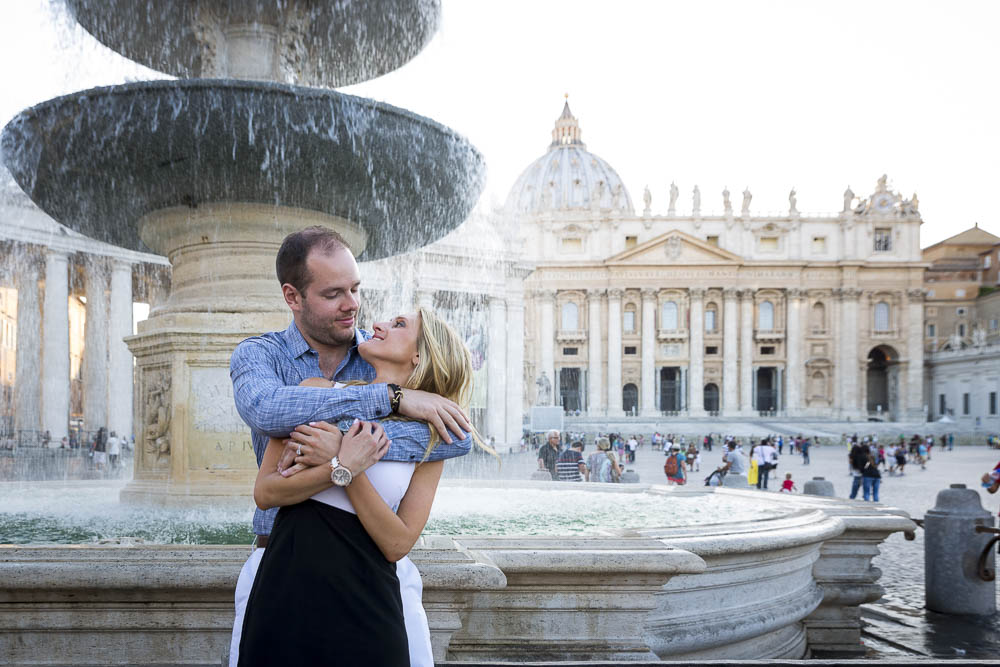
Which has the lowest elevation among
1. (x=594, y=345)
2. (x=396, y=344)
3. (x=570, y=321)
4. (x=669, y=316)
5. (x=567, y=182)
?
(x=396, y=344)

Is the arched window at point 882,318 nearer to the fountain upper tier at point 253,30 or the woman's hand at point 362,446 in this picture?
the fountain upper tier at point 253,30

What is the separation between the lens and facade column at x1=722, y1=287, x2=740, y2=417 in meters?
A: 66.4

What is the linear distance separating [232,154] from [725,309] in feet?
217

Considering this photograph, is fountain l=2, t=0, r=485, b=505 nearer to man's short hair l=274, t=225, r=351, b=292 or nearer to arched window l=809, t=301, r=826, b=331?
man's short hair l=274, t=225, r=351, b=292

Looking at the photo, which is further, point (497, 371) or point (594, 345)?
point (594, 345)

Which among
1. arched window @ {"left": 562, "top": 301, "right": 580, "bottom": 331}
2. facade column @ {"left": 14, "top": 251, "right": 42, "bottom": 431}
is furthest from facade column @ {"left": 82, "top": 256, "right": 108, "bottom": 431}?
arched window @ {"left": 562, "top": 301, "right": 580, "bottom": 331}

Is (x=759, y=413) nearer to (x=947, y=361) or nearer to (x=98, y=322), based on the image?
(x=947, y=361)

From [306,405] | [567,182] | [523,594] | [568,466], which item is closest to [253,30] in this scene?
[523,594]

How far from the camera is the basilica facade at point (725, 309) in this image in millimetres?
66562

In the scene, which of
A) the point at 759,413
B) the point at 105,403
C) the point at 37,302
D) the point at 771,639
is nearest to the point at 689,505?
the point at 771,639

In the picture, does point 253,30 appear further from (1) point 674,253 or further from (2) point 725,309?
(2) point 725,309

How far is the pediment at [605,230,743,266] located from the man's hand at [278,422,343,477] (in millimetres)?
65482

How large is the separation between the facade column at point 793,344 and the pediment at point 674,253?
551cm

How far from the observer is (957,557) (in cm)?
584
